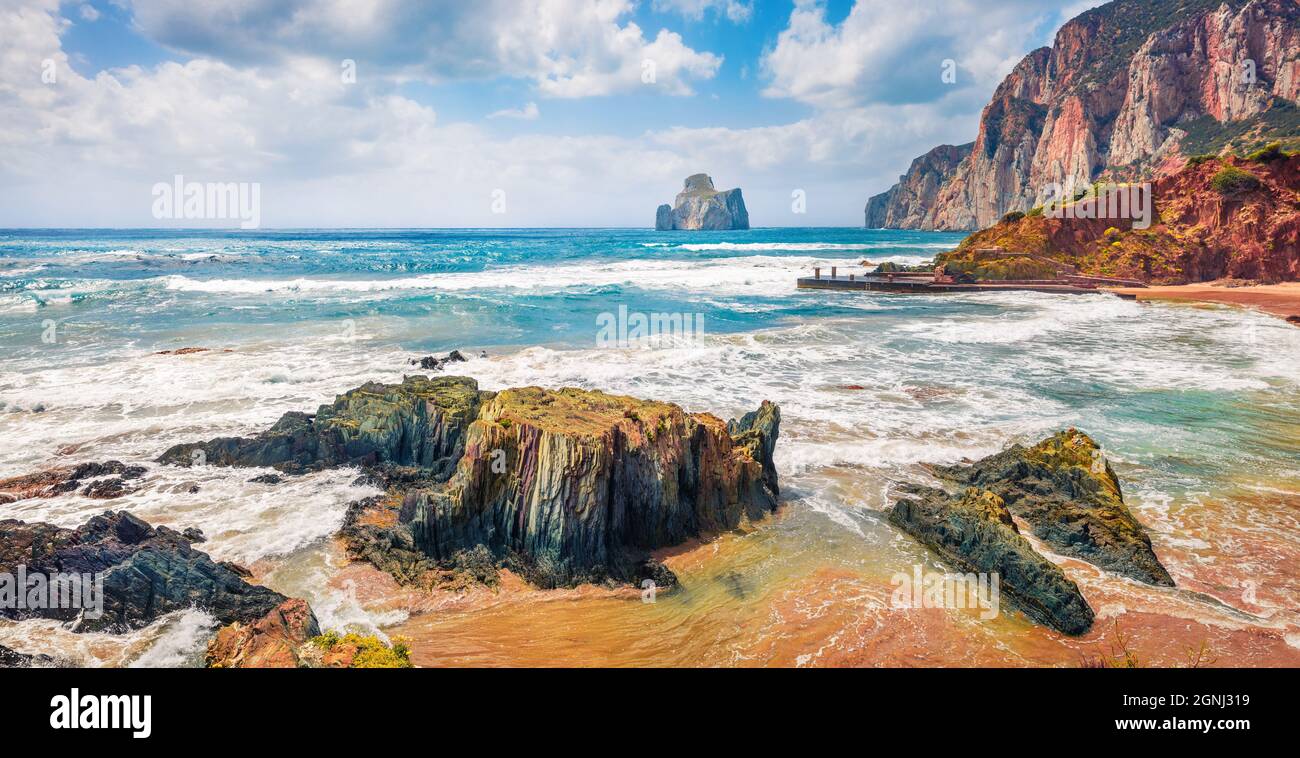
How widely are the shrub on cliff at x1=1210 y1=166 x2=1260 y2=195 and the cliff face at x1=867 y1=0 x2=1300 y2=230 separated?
2919 cm

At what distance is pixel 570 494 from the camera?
731 centimetres

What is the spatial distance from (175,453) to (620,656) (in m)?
9.35

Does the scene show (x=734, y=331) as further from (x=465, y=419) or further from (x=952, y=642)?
(x=952, y=642)

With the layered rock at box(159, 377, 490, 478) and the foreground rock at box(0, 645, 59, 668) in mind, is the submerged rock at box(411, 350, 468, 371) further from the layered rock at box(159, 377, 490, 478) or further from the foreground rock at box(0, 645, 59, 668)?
the foreground rock at box(0, 645, 59, 668)

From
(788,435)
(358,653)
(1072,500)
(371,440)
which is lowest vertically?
(1072,500)

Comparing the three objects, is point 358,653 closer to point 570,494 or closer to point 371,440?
point 570,494

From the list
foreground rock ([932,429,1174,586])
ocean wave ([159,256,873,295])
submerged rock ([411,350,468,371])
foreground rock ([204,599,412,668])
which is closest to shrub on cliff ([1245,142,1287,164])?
ocean wave ([159,256,873,295])

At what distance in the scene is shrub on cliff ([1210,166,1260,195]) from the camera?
43.2 metres

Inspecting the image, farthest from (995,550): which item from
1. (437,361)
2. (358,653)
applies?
(437,361)

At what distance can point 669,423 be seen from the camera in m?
8.32

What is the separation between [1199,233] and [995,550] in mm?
51388

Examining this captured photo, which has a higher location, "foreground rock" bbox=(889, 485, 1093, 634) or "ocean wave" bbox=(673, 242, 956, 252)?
"ocean wave" bbox=(673, 242, 956, 252)

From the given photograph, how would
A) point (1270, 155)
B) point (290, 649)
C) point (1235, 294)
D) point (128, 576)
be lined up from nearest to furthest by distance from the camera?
point (290, 649) < point (128, 576) < point (1235, 294) < point (1270, 155)

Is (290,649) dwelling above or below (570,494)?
below
